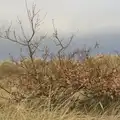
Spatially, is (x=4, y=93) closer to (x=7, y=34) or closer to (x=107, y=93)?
(x=7, y=34)

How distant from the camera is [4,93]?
44.3ft

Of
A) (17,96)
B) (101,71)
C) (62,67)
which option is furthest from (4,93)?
(101,71)

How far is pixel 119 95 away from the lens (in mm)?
12070

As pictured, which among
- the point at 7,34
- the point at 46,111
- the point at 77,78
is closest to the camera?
the point at 46,111

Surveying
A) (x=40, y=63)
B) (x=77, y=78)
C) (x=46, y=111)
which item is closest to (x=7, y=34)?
(x=40, y=63)

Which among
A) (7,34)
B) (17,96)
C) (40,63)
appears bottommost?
(17,96)

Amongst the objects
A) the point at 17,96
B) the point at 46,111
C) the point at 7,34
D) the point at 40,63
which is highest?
the point at 7,34

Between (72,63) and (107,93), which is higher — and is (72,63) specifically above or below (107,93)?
above

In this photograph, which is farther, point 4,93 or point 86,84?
point 4,93

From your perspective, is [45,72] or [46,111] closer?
[46,111]

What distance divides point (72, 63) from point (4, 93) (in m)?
2.44

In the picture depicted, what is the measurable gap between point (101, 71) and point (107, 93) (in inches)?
23.5

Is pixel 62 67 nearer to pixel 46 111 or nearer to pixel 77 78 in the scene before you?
pixel 77 78

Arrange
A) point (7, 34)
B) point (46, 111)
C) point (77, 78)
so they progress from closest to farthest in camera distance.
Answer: point (46, 111)
point (77, 78)
point (7, 34)
